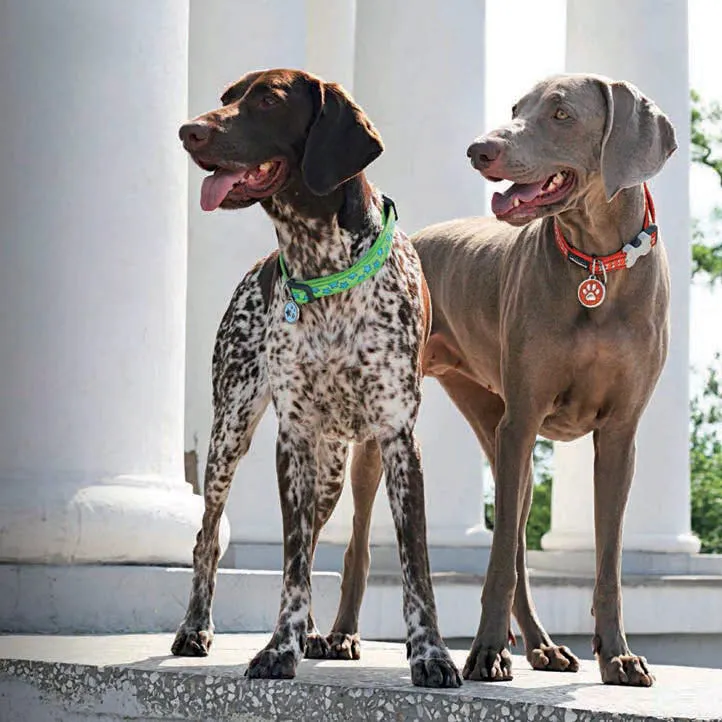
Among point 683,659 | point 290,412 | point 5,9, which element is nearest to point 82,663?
point 290,412

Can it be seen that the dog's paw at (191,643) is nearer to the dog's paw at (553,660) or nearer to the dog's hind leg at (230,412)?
the dog's hind leg at (230,412)

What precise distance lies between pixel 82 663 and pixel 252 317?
6.20 feet

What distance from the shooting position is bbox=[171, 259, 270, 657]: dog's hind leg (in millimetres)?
7777

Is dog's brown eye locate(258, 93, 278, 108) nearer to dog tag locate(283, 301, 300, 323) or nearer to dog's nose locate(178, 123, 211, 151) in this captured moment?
dog's nose locate(178, 123, 211, 151)

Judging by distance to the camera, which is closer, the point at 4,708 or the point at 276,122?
the point at 276,122

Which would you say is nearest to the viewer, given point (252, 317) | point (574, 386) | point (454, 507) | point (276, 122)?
point (276, 122)

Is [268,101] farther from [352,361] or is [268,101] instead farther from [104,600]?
[104,600]

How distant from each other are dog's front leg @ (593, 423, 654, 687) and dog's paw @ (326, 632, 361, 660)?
1301mm

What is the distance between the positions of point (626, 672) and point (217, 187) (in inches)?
102

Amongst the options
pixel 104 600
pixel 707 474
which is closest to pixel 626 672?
pixel 104 600

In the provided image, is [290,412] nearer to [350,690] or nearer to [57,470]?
[350,690]

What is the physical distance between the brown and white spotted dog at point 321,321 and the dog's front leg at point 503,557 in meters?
0.26

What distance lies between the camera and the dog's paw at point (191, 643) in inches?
295

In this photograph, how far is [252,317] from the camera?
7812 millimetres
